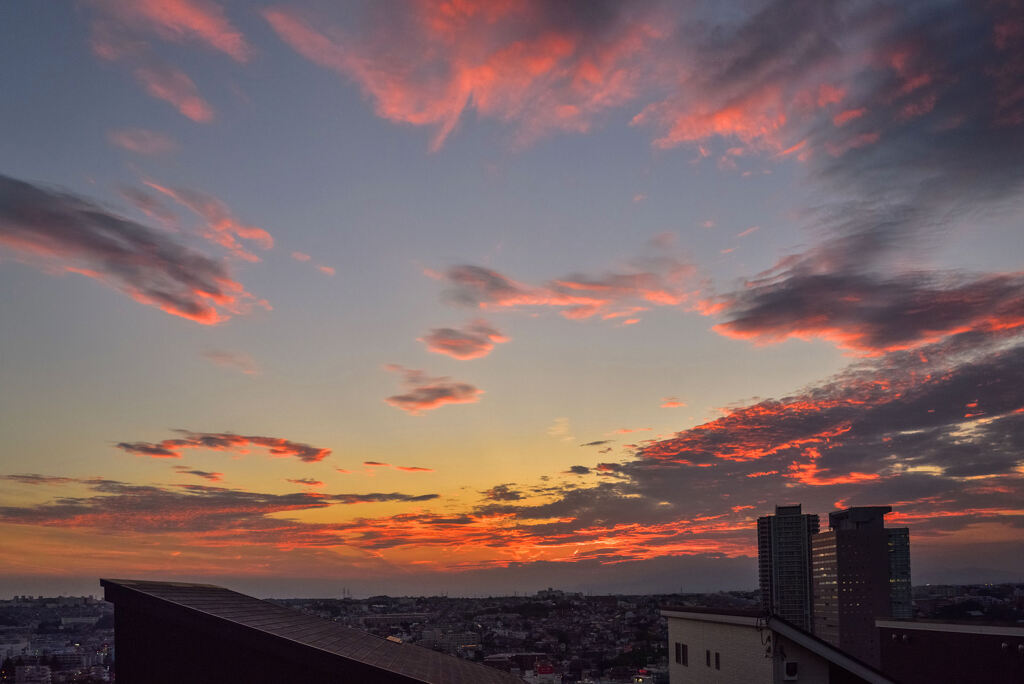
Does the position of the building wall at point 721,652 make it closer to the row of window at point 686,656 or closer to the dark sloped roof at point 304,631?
the row of window at point 686,656

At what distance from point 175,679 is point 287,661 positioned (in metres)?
2.51

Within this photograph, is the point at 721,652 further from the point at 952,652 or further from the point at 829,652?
the point at 952,652

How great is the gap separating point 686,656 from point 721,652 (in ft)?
10.5

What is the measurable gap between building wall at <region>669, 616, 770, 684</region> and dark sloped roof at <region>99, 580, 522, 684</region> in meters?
5.97

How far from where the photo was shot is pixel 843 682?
791 inches

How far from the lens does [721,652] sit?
75.3 feet

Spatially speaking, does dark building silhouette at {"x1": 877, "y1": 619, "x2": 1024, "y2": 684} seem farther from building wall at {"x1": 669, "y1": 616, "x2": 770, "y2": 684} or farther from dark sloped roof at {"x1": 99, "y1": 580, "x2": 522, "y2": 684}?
dark sloped roof at {"x1": 99, "y1": 580, "x2": 522, "y2": 684}

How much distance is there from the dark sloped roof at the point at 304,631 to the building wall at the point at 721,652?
19.6 feet

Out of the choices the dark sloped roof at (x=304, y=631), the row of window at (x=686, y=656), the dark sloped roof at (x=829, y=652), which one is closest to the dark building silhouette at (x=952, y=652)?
the row of window at (x=686, y=656)

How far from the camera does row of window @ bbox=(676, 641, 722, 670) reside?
2317 cm

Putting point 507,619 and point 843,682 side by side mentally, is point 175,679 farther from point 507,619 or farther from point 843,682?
point 507,619

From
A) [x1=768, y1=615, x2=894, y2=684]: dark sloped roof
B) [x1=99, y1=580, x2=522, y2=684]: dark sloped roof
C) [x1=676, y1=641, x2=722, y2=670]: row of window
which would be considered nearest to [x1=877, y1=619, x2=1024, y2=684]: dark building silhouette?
[x1=676, y1=641, x2=722, y2=670]: row of window

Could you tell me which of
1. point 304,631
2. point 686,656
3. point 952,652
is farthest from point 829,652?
point 304,631

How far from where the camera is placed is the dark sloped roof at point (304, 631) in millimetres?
16938
